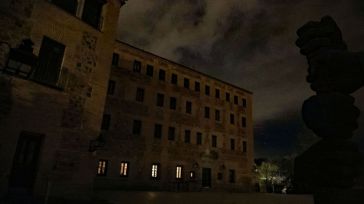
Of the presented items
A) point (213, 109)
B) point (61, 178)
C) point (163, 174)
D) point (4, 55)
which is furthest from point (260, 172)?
point (4, 55)

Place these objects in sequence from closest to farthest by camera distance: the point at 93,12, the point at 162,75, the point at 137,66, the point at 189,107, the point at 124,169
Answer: the point at 93,12 < the point at 124,169 < the point at 137,66 < the point at 162,75 < the point at 189,107

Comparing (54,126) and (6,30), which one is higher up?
(6,30)

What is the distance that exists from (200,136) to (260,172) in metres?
20.4

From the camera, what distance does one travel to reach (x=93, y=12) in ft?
36.4

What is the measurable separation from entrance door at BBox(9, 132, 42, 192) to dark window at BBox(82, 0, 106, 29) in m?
5.16

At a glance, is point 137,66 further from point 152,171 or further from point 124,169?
point 152,171

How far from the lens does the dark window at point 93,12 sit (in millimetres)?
10703

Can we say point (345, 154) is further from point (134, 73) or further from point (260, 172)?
point (260, 172)

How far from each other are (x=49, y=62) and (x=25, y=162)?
3534mm

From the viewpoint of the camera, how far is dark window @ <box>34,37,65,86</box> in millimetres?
8914

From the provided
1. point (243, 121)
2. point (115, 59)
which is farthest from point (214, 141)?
point (115, 59)

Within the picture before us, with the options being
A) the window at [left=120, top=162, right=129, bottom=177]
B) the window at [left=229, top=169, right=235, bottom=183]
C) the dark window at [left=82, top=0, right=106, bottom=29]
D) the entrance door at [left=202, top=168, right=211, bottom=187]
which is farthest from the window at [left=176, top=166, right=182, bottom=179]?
the dark window at [left=82, top=0, right=106, bottom=29]

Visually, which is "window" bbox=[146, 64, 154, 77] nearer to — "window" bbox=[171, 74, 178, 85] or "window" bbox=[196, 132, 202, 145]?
"window" bbox=[171, 74, 178, 85]

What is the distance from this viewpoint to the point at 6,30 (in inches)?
317
